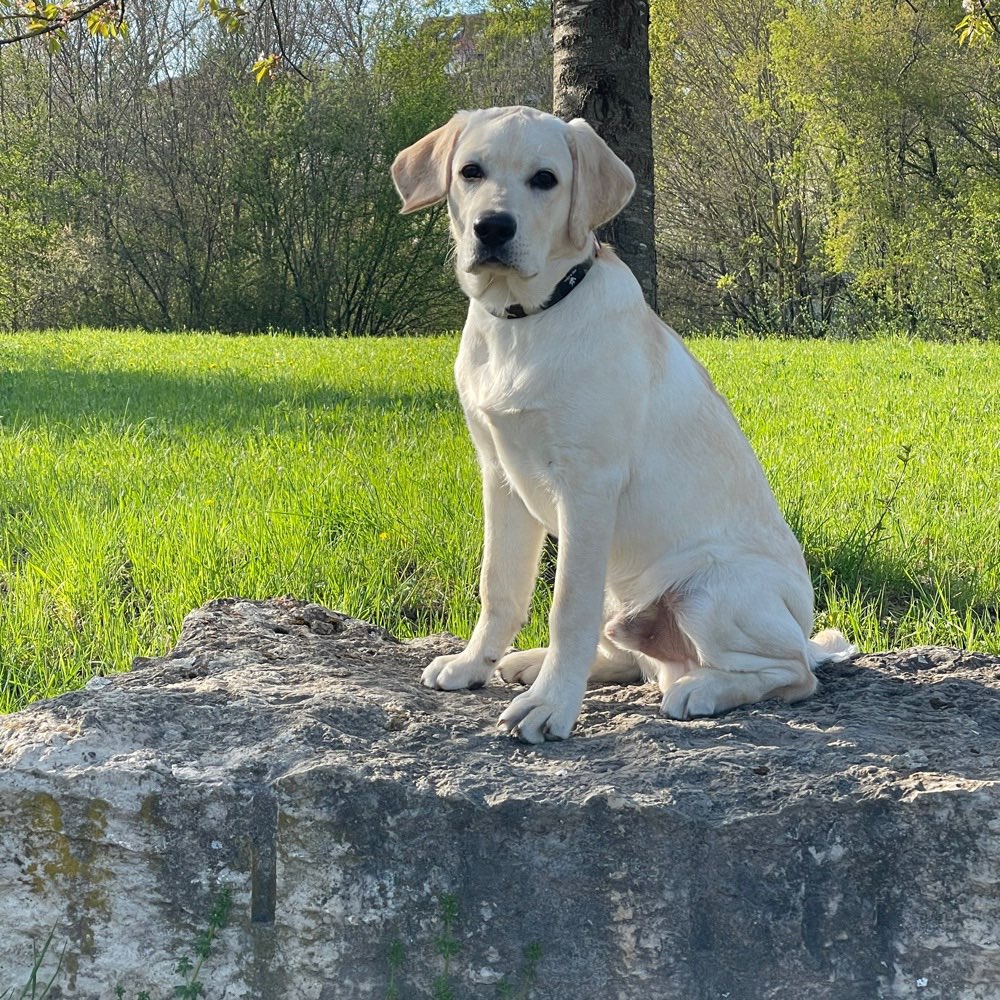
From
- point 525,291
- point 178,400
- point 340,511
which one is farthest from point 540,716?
point 178,400

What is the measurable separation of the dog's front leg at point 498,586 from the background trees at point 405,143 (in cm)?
2200

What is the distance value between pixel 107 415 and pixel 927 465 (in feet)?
19.1

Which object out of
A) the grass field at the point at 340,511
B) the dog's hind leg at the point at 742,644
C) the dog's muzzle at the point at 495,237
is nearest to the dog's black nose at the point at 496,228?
the dog's muzzle at the point at 495,237

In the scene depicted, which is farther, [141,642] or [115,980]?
[141,642]

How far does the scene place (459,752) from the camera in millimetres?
2541

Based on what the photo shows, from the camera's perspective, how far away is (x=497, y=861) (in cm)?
230

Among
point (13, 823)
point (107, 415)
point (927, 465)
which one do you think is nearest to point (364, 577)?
point (13, 823)

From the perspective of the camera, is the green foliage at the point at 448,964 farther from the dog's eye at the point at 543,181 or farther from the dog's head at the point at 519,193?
→ the dog's eye at the point at 543,181

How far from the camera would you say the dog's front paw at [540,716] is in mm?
2640

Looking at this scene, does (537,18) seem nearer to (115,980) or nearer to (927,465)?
(927,465)

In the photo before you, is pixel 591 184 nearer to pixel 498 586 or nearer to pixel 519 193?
pixel 519 193

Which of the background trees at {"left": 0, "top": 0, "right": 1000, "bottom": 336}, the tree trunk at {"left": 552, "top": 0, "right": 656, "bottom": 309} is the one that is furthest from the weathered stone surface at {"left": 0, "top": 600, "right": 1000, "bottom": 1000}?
the background trees at {"left": 0, "top": 0, "right": 1000, "bottom": 336}

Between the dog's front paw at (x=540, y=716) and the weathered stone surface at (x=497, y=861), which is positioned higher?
the dog's front paw at (x=540, y=716)

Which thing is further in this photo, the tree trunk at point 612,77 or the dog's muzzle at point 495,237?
the tree trunk at point 612,77
